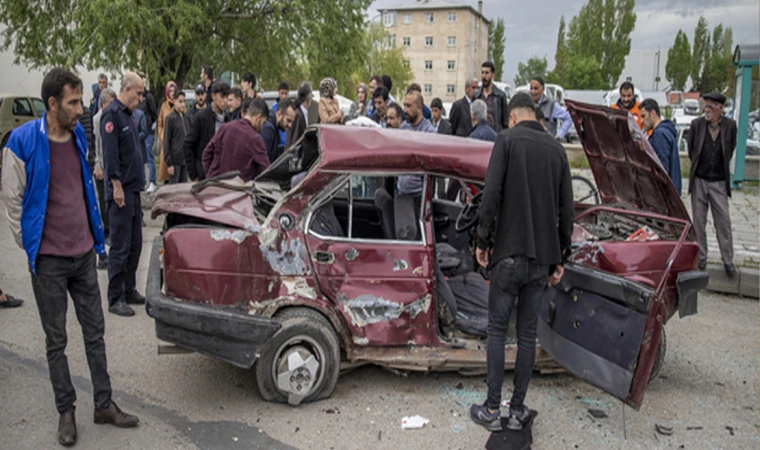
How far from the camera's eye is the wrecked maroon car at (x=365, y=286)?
3963 millimetres

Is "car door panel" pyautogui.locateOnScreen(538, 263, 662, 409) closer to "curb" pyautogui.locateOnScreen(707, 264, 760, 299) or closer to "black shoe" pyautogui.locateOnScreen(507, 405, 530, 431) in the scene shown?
"black shoe" pyautogui.locateOnScreen(507, 405, 530, 431)

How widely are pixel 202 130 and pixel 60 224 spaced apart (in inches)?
164

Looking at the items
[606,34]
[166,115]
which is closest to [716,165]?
[166,115]

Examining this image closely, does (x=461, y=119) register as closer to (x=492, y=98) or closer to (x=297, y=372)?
(x=492, y=98)

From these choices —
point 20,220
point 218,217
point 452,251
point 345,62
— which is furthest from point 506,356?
point 345,62

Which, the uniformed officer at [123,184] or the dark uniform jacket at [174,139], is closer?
the uniformed officer at [123,184]

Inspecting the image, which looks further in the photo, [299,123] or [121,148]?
[299,123]

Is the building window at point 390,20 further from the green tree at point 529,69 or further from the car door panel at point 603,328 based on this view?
the car door panel at point 603,328

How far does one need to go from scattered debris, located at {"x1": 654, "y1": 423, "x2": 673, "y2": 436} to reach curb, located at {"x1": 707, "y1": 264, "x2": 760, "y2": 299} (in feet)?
11.5

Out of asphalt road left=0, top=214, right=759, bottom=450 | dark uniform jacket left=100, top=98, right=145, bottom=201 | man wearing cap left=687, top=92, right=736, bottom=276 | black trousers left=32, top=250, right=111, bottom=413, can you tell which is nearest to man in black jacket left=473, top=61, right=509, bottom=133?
man wearing cap left=687, top=92, right=736, bottom=276

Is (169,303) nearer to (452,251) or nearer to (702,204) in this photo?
(452,251)

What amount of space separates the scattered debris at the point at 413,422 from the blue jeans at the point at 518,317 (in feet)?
1.38

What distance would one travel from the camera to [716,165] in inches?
282

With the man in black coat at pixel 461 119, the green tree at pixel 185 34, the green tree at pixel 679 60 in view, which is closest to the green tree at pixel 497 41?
the green tree at pixel 679 60
